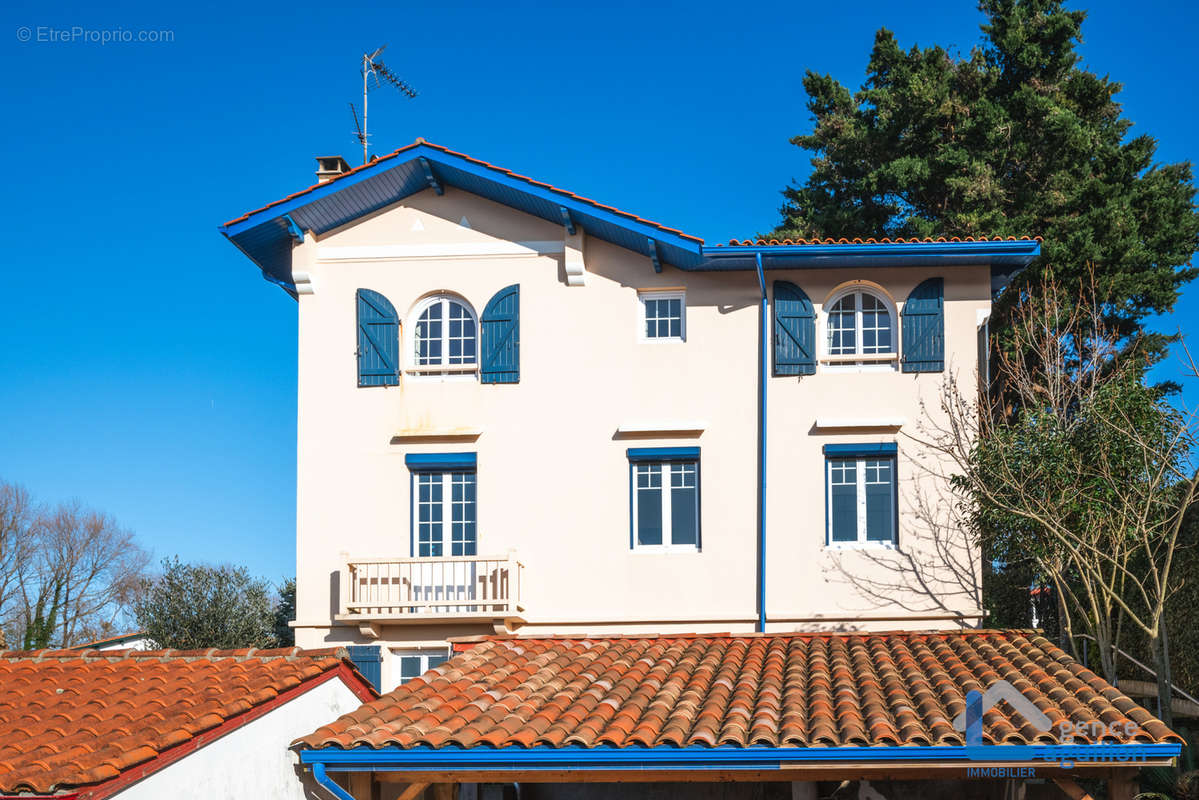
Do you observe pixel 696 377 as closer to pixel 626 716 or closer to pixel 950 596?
pixel 950 596

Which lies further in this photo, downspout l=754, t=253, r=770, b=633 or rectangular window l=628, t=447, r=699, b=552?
rectangular window l=628, t=447, r=699, b=552

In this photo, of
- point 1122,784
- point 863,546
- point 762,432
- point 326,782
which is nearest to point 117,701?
point 326,782

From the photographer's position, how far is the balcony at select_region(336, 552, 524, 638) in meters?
19.8

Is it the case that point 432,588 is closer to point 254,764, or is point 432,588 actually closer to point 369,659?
point 369,659

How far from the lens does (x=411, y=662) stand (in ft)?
67.3

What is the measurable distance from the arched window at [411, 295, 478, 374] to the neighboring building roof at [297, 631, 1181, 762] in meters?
6.70

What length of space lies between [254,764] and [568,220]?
1107cm

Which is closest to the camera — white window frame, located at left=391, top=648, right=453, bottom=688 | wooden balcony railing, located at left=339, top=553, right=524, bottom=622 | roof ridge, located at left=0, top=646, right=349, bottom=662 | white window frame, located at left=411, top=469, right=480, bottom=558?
roof ridge, located at left=0, top=646, right=349, bottom=662

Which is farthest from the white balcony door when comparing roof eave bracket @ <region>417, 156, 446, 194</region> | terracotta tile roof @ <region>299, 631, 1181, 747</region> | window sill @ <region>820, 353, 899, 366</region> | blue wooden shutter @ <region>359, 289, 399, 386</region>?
window sill @ <region>820, 353, 899, 366</region>

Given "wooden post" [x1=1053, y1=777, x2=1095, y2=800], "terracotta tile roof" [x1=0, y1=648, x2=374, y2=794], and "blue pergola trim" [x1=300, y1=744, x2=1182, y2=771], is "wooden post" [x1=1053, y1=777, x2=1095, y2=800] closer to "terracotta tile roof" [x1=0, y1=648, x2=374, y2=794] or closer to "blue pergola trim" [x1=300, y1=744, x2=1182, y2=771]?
"blue pergola trim" [x1=300, y1=744, x2=1182, y2=771]

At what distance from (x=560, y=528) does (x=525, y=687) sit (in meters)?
7.22

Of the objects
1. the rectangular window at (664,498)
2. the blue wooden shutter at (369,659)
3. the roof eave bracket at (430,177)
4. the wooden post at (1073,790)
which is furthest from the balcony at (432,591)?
the wooden post at (1073,790)

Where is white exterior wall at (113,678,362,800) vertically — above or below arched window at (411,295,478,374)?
below

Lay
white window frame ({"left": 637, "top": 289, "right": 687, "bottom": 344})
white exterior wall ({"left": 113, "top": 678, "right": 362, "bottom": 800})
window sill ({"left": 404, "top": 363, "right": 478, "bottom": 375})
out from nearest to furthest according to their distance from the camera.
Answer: white exterior wall ({"left": 113, "top": 678, "right": 362, "bottom": 800}) → white window frame ({"left": 637, "top": 289, "right": 687, "bottom": 344}) → window sill ({"left": 404, "top": 363, "right": 478, "bottom": 375})
